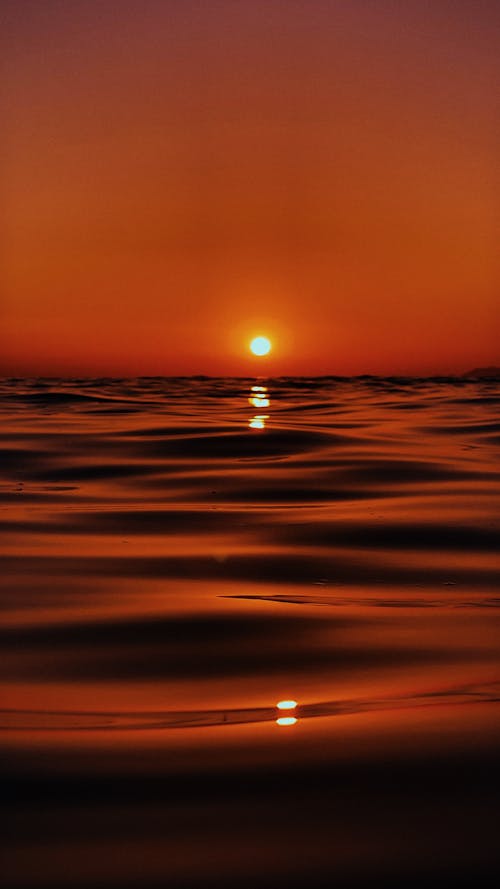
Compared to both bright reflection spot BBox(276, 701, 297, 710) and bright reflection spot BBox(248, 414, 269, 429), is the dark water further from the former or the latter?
bright reflection spot BBox(248, 414, 269, 429)

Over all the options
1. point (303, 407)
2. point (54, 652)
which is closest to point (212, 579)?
point (54, 652)

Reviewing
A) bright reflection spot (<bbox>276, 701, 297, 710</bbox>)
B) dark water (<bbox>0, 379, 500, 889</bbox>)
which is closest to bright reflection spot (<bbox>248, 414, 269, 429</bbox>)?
dark water (<bbox>0, 379, 500, 889</bbox>)

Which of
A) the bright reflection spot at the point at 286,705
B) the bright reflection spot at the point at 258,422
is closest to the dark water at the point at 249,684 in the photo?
the bright reflection spot at the point at 286,705

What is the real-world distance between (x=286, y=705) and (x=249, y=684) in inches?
7.4

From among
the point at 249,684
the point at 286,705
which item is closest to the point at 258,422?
the point at 249,684

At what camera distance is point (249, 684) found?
8.53 feet

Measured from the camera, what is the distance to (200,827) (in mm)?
1780

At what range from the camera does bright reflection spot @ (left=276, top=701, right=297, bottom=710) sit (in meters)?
2.41

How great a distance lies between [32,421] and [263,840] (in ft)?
32.7

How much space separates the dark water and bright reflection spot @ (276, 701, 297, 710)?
0.06 feet

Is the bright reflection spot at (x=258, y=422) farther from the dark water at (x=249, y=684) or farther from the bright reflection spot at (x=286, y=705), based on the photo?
the bright reflection spot at (x=286, y=705)

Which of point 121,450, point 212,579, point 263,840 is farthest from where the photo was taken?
point 121,450

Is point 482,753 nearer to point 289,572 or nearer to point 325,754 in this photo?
point 325,754

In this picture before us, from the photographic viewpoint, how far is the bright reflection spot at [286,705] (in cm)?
241
